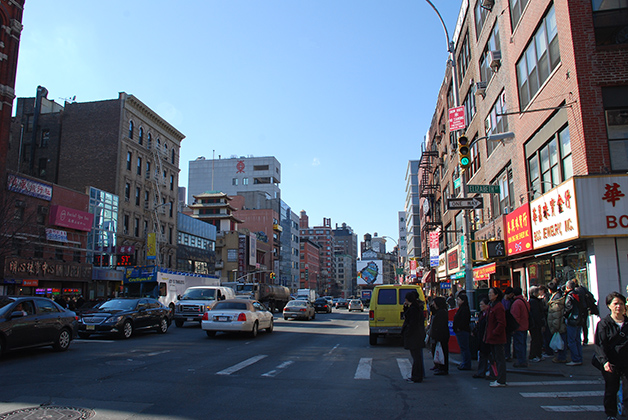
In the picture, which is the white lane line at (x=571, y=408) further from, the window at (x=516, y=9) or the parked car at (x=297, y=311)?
the parked car at (x=297, y=311)

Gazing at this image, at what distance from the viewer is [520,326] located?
1030 cm

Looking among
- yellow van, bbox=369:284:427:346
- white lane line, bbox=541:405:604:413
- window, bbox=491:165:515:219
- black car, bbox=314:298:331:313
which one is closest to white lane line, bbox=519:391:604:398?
white lane line, bbox=541:405:604:413

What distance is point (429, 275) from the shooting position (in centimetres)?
4988

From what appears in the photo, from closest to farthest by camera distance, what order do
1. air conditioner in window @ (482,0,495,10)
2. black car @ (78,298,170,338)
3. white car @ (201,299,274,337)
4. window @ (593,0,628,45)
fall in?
1. window @ (593,0,628,45)
2. black car @ (78,298,170,338)
3. white car @ (201,299,274,337)
4. air conditioner in window @ (482,0,495,10)

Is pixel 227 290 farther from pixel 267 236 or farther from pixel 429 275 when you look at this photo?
pixel 267 236

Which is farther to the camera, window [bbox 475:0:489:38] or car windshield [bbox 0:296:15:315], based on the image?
window [bbox 475:0:489:38]

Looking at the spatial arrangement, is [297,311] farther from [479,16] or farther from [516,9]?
[516,9]

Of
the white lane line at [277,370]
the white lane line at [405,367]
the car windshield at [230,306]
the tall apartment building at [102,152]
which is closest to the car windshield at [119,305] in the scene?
the car windshield at [230,306]

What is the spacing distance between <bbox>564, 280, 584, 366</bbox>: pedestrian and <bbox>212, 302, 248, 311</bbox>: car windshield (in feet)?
39.5

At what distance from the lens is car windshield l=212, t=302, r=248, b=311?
19.1 m

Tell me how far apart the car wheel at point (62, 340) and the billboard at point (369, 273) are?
106 metres

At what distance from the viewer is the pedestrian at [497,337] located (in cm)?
876

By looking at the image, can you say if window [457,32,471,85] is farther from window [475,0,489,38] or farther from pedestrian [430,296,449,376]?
pedestrian [430,296,449,376]

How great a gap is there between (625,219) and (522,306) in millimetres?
5194
